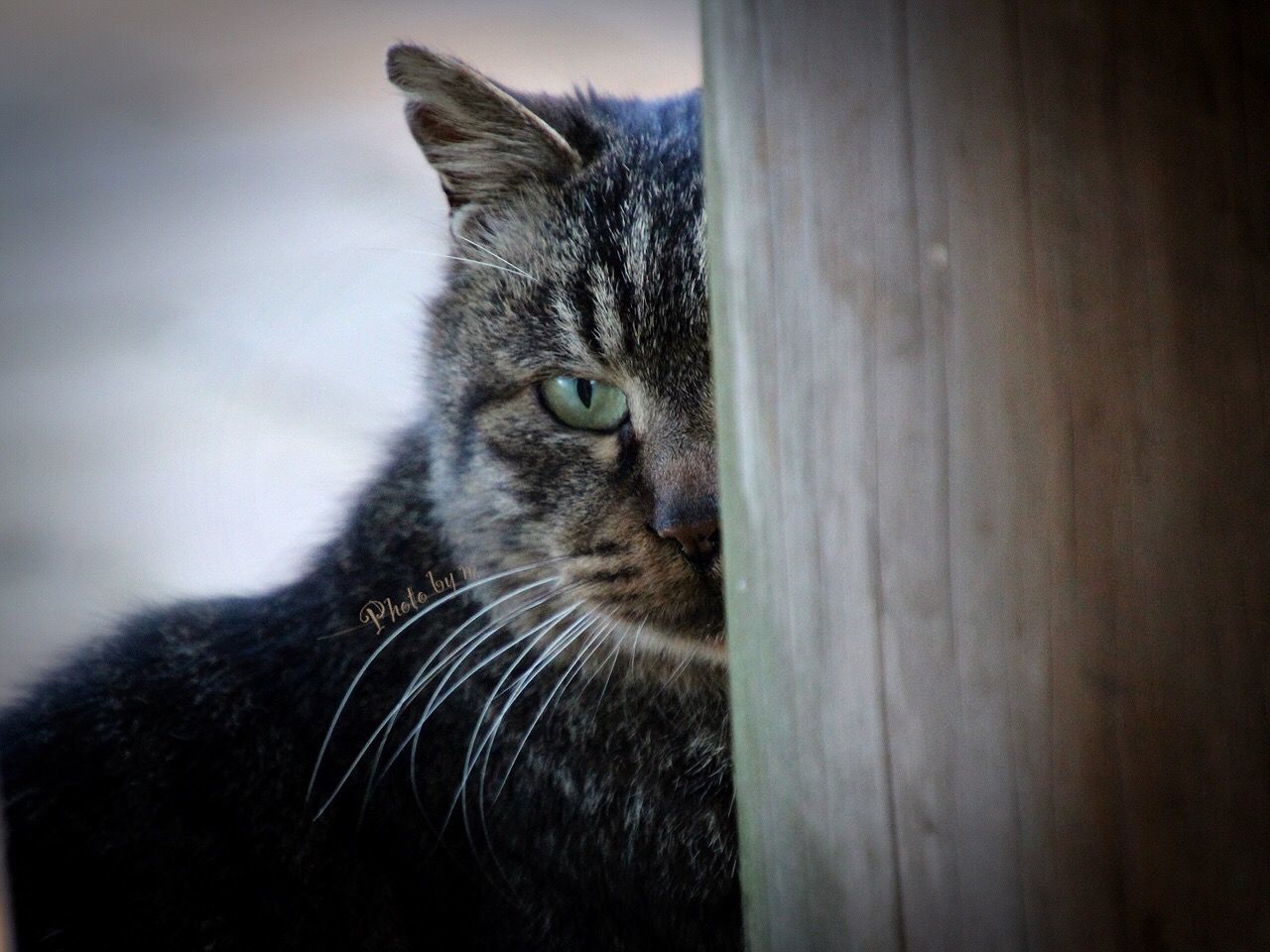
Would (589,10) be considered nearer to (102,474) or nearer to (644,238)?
(644,238)

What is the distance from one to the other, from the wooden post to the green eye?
0.60m

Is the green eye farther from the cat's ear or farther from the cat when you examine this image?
the cat's ear

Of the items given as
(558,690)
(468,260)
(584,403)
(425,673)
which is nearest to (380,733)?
(425,673)

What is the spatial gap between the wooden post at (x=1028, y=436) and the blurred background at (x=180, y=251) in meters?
0.62

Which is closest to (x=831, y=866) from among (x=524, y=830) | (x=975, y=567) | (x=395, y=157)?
(x=975, y=567)

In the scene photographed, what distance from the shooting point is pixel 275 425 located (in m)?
1.07

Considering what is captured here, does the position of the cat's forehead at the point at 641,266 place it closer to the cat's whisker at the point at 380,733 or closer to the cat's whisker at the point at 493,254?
the cat's whisker at the point at 493,254

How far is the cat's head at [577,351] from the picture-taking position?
1.07 meters

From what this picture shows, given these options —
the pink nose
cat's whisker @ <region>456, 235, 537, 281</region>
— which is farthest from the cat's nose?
cat's whisker @ <region>456, 235, 537, 281</region>

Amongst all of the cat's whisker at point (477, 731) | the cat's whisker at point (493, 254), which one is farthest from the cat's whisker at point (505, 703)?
the cat's whisker at point (493, 254)

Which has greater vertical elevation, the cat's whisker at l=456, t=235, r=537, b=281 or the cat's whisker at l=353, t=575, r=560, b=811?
the cat's whisker at l=456, t=235, r=537, b=281

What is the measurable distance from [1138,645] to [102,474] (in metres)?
0.96

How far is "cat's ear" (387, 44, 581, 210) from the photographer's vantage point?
108 centimetres

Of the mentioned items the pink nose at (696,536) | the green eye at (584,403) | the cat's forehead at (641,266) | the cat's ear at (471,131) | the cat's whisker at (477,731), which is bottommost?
the cat's whisker at (477,731)
